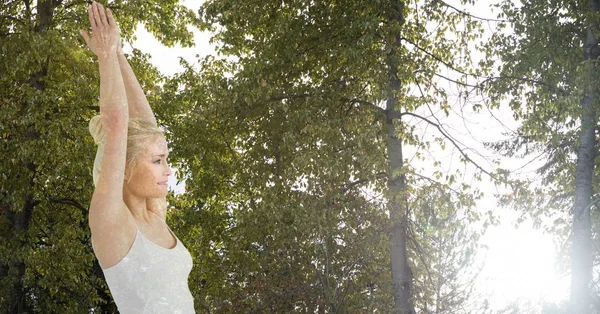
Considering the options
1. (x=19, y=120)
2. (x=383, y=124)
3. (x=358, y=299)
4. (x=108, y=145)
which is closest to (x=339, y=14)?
(x=383, y=124)

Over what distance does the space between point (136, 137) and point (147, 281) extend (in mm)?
512

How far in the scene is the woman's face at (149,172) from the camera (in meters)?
2.86

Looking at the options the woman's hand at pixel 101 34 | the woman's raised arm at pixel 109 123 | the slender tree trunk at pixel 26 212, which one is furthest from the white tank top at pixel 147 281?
the slender tree trunk at pixel 26 212

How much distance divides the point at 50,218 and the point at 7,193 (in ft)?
6.19

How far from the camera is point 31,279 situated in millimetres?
14047

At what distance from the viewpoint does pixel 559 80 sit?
13.4 metres

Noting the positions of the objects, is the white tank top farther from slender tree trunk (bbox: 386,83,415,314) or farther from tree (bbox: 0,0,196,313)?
tree (bbox: 0,0,196,313)

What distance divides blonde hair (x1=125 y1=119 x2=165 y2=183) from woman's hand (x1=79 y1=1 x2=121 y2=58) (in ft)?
0.94

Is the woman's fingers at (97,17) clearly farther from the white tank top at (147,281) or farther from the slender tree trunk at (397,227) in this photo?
the slender tree trunk at (397,227)

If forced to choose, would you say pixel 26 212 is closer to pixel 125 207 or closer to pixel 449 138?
pixel 449 138

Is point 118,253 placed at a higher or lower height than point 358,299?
lower

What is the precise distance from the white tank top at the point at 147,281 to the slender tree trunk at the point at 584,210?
37.1 feet

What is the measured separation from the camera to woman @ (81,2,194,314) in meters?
2.67

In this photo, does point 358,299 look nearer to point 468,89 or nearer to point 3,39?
point 468,89
